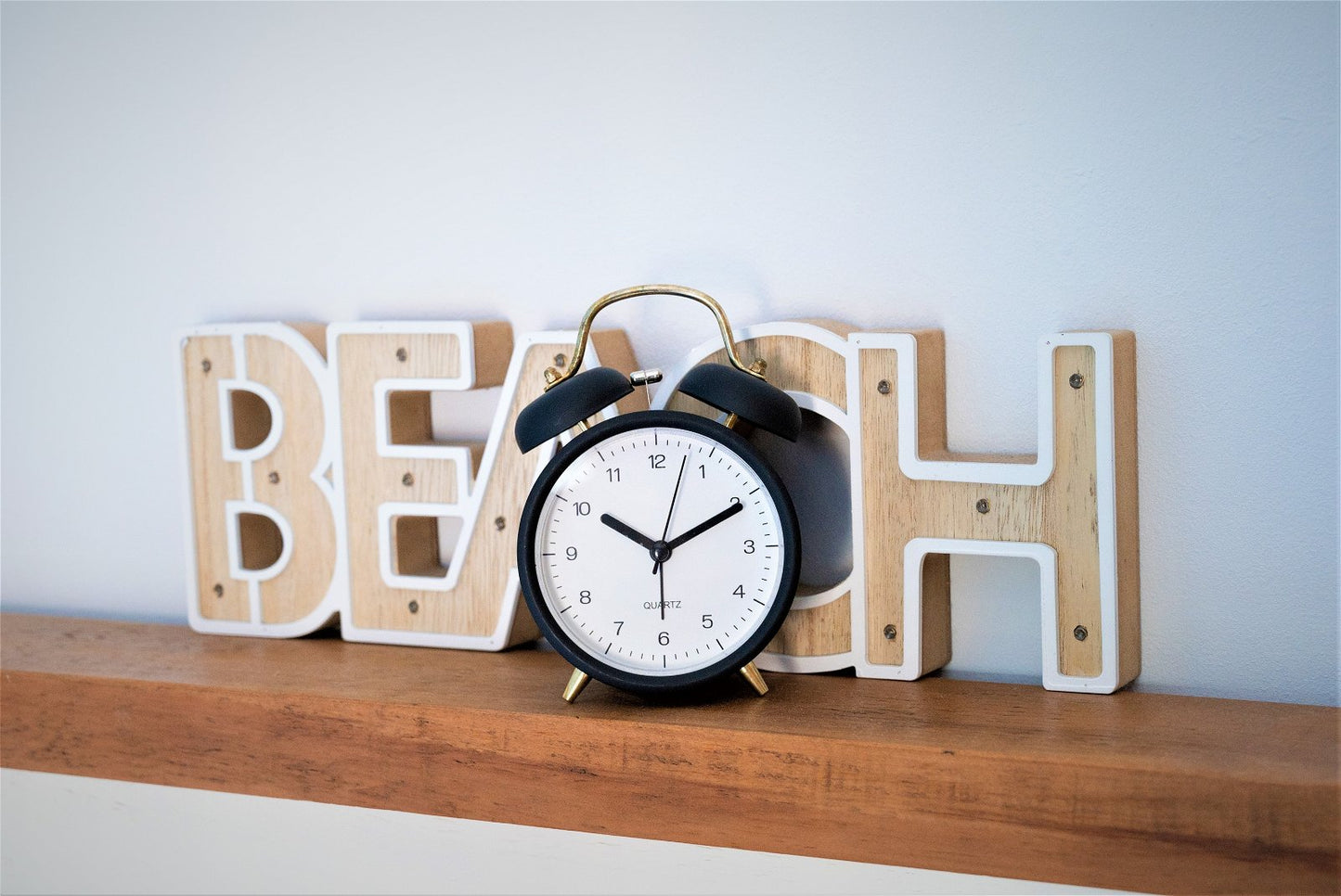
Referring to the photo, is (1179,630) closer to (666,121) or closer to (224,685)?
(666,121)

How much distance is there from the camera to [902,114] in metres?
1.01

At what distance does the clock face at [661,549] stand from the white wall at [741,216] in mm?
154

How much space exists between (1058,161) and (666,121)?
0.33 metres

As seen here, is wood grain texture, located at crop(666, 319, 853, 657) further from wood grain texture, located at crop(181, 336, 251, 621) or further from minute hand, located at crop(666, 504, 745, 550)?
wood grain texture, located at crop(181, 336, 251, 621)

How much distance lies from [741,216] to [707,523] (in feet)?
0.90

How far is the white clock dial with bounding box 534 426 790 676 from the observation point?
0.97 metres

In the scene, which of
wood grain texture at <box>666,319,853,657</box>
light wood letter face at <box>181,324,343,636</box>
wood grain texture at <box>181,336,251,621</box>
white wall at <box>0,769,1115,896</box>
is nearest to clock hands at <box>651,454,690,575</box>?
wood grain texture at <box>666,319,853,657</box>

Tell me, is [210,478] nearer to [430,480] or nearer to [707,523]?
[430,480]

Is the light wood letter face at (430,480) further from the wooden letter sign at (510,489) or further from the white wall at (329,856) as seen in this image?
Result: the white wall at (329,856)

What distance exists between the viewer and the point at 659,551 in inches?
38.2

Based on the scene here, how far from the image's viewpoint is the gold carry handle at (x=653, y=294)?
991 mm

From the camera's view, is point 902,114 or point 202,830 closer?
point 902,114

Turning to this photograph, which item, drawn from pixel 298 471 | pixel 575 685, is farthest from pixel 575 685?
pixel 298 471

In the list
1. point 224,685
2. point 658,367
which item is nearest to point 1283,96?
point 658,367
